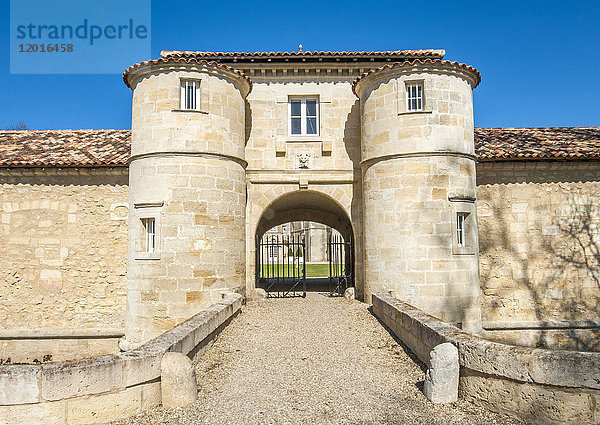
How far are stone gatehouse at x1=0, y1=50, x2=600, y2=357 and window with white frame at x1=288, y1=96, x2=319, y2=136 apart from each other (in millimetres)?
38

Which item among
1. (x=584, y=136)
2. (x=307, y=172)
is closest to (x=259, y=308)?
(x=307, y=172)

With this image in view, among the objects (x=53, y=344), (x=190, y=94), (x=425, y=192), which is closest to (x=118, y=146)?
(x=190, y=94)

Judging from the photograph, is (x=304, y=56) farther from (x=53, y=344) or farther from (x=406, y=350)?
(x=53, y=344)

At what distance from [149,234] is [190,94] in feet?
11.0

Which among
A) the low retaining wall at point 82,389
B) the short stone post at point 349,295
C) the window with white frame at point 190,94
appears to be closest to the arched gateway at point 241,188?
the window with white frame at point 190,94

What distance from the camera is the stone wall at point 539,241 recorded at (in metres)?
11.8

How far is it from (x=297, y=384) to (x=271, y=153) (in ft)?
25.0

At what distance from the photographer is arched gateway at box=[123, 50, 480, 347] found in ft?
33.0

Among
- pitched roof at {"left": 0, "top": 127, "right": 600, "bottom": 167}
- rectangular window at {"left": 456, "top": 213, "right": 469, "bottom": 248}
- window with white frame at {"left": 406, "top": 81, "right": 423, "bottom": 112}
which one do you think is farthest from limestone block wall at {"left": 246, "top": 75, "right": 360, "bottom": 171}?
pitched roof at {"left": 0, "top": 127, "right": 600, "bottom": 167}

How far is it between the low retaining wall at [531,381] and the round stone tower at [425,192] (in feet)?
16.5

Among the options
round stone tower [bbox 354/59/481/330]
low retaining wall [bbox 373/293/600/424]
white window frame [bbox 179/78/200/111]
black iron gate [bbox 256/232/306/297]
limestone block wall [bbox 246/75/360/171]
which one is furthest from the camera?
black iron gate [bbox 256/232/306/297]

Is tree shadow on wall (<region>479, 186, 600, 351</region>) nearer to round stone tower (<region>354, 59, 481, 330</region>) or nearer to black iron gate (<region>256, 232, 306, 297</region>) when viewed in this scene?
round stone tower (<region>354, 59, 481, 330</region>)

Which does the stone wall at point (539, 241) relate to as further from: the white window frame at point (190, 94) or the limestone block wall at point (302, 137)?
the white window frame at point (190, 94)

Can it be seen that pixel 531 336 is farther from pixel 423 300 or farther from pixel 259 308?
pixel 259 308
